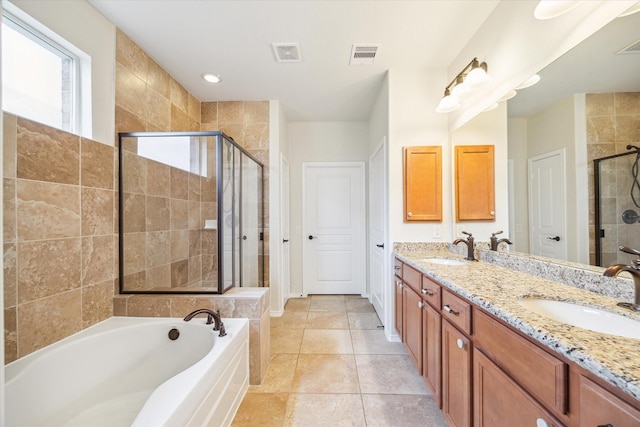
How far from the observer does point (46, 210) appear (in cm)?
138

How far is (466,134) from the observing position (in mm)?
2168

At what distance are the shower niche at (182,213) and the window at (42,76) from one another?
1.02ft

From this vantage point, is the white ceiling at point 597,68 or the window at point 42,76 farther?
the window at point 42,76

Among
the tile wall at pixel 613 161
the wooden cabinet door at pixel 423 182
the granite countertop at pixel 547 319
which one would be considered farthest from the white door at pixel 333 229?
the tile wall at pixel 613 161

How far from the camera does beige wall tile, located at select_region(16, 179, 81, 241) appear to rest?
4.20 feet

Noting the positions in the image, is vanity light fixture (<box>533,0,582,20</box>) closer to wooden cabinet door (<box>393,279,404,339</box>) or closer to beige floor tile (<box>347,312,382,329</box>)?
wooden cabinet door (<box>393,279,404,339</box>)

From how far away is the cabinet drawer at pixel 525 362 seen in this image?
700 mm

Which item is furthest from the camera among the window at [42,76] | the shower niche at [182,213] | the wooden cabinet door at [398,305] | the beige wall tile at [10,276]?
the wooden cabinet door at [398,305]

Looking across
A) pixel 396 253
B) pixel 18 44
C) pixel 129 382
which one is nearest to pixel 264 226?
pixel 396 253

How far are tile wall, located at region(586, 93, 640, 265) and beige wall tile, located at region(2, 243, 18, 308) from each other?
8.94ft

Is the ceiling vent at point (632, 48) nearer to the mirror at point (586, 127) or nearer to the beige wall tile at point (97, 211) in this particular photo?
the mirror at point (586, 127)

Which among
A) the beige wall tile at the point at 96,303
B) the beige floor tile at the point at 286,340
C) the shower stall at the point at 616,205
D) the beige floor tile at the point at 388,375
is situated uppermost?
the shower stall at the point at 616,205

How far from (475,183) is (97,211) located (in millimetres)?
2825

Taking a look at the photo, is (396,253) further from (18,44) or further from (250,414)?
(18,44)
